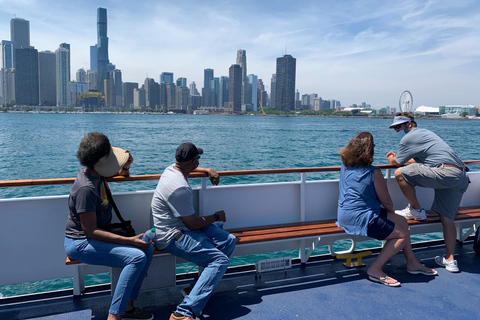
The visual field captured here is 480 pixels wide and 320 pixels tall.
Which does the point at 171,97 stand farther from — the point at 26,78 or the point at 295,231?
the point at 295,231

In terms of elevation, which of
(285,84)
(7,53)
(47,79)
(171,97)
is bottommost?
(171,97)

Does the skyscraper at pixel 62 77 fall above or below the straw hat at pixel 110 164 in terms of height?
above

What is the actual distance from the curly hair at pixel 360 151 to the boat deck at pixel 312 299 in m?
1.06

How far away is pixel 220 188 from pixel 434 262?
2299 mm

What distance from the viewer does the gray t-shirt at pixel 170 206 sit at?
284 centimetres

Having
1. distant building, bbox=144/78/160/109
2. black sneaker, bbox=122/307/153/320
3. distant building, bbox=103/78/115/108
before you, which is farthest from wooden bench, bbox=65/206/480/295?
distant building, bbox=103/78/115/108

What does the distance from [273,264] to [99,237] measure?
5.62 ft

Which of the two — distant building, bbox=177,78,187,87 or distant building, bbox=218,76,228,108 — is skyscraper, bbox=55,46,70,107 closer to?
distant building, bbox=177,78,187,87

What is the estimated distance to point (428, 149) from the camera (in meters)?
3.85

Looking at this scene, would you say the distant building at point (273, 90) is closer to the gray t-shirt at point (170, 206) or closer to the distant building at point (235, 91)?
the distant building at point (235, 91)

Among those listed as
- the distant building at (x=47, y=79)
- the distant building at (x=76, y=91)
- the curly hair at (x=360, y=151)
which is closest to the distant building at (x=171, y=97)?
the distant building at (x=76, y=91)

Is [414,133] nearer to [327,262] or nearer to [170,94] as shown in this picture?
[327,262]

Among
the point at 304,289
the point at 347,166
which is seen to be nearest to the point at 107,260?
the point at 304,289

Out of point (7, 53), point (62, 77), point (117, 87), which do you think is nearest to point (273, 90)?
point (117, 87)
